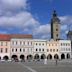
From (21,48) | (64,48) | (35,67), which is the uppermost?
(64,48)

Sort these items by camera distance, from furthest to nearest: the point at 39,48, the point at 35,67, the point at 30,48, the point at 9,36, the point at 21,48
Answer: the point at 39,48
the point at 30,48
the point at 9,36
the point at 21,48
the point at 35,67

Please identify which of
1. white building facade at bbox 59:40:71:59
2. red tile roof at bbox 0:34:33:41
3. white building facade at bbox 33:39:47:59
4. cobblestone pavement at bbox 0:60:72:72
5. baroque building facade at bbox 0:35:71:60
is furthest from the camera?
white building facade at bbox 59:40:71:59

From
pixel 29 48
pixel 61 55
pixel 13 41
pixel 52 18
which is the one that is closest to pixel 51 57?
pixel 61 55

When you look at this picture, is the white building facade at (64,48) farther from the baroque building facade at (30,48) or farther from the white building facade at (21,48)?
the white building facade at (21,48)

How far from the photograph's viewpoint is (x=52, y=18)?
132 metres

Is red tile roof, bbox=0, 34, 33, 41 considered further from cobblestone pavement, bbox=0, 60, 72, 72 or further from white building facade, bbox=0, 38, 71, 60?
Result: cobblestone pavement, bbox=0, 60, 72, 72

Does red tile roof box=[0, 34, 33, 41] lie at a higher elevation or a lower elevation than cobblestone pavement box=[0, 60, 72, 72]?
higher

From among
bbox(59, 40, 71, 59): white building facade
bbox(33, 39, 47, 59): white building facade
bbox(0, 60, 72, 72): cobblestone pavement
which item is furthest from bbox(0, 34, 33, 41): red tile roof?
bbox(0, 60, 72, 72): cobblestone pavement

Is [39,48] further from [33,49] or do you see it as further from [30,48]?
[30,48]

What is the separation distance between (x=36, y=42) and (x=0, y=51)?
14124 millimetres

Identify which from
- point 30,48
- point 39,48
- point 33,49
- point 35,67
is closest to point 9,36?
point 30,48

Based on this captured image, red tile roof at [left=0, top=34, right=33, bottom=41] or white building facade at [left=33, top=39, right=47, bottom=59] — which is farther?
white building facade at [left=33, top=39, right=47, bottom=59]

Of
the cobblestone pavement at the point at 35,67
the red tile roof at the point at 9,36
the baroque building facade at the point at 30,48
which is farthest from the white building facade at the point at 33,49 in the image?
the cobblestone pavement at the point at 35,67

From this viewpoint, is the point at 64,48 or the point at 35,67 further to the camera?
the point at 64,48
